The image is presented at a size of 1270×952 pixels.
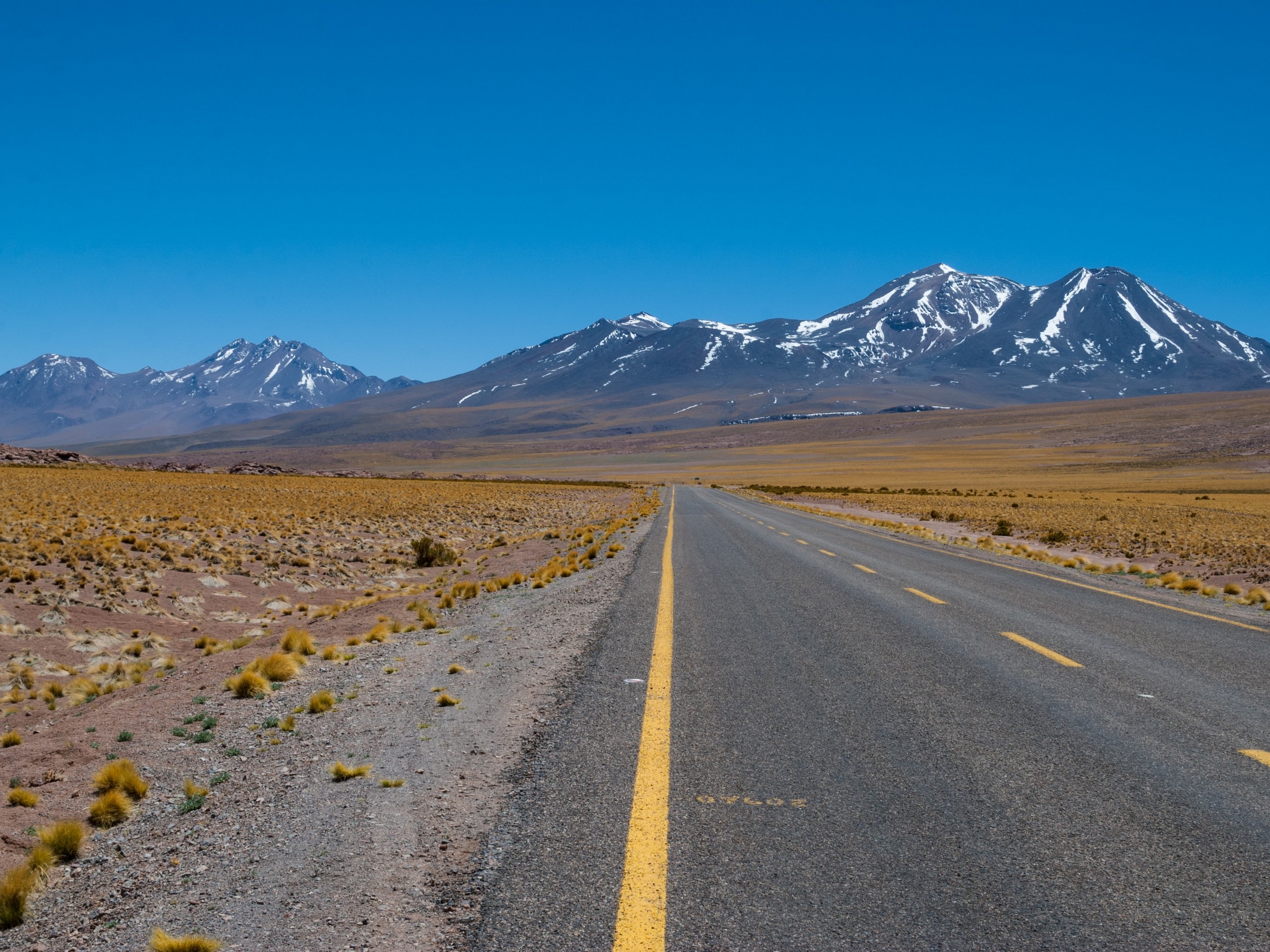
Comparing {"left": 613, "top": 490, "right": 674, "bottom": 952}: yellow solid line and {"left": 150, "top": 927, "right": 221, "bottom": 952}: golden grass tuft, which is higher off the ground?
{"left": 613, "top": 490, "right": 674, "bottom": 952}: yellow solid line

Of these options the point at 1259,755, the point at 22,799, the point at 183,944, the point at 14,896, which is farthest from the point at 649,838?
the point at 22,799

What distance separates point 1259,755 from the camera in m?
4.99

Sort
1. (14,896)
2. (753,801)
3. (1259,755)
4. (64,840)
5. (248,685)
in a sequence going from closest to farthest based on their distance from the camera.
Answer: (14,896)
(64,840)
(753,801)
(1259,755)
(248,685)

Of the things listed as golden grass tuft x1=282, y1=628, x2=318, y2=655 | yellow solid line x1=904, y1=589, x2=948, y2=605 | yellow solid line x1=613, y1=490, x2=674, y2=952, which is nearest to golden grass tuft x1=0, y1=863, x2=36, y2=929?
yellow solid line x1=613, y1=490, x2=674, y2=952

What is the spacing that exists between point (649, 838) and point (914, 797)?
1.52 meters

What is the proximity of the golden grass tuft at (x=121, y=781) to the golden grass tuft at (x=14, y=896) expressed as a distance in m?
1.21

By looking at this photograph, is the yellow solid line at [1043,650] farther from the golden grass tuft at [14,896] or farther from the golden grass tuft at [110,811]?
the golden grass tuft at [14,896]

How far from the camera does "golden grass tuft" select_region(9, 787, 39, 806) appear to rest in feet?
16.5

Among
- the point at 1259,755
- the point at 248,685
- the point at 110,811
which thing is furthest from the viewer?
the point at 248,685

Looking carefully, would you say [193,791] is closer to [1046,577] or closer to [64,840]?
[64,840]

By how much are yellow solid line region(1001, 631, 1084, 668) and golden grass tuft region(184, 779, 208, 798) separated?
7.15 metres

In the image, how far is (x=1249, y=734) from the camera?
17.8 feet

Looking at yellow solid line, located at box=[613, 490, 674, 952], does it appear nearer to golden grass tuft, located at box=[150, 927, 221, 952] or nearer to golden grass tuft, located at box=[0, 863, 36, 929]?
golden grass tuft, located at box=[150, 927, 221, 952]

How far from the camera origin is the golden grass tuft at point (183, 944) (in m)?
2.96
